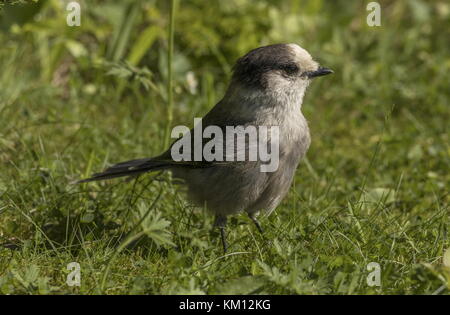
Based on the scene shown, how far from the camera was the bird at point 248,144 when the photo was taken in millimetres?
4035

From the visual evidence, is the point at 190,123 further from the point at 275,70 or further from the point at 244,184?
the point at 244,184

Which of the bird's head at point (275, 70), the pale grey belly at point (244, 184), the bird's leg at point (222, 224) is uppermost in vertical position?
the bird's head at point (275, 70)

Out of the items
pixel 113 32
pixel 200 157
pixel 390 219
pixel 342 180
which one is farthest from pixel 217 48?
pixel 390 219

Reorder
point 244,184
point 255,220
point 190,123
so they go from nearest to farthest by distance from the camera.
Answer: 1. point 244,184
2. point 255,220
3. point 190,123

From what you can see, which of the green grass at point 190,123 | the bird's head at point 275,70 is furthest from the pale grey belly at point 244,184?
the bird's head at point 275,70

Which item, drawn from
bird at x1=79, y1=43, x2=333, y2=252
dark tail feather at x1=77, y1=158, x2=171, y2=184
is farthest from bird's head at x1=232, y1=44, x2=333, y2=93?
dark tail feather at x1=77, y1=158, x2=171, y2=184

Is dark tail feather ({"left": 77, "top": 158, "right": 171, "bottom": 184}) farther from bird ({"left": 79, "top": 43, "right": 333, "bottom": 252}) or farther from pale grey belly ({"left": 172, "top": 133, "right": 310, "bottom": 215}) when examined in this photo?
pale grey belly ({"left": 172, "top": 133, "right": 310, "bottom": 215})

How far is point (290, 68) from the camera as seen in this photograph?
4270 millimetres

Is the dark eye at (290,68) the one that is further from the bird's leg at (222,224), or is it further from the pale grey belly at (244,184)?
the bird's leg at (222,224)

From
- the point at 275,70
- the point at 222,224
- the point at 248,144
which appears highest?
the point at 275,70

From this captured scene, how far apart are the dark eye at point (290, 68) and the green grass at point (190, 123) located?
608 millimetres

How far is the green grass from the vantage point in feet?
11.2

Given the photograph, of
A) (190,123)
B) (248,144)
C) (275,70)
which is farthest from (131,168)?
(190,123)

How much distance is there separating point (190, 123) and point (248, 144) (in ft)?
5.79
